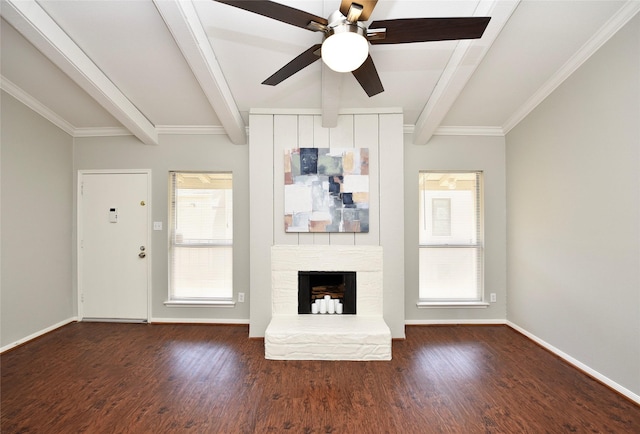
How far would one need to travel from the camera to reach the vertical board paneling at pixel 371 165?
3.27 meters

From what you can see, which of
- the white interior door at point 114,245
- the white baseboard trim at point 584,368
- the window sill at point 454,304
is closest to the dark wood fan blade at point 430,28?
the white baseboard trim at point 584,368

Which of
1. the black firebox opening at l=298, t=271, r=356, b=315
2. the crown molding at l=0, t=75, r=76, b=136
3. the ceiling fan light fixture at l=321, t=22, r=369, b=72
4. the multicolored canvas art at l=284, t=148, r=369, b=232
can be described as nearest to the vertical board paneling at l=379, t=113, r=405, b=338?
the multicolored canvas art at l=284, t=148, r=369, b=232

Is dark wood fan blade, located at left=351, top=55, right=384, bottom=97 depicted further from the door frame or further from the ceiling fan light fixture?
the door frame

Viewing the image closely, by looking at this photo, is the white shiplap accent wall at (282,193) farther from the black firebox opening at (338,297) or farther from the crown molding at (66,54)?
the crown molding at (66,54)

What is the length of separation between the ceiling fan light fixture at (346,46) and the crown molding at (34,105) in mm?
3278

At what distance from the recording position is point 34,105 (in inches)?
124

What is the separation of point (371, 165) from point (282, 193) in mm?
1060

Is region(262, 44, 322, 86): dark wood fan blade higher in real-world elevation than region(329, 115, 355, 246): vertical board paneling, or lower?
higher

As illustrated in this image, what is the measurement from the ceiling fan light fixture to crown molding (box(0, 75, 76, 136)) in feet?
10.8

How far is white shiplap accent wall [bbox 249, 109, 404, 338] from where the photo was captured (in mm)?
3254

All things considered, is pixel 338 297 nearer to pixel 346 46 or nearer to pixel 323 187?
pixel 323 187

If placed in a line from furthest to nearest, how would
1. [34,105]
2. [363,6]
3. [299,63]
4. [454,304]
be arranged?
[454,304], [34,105], [299,63], [363,6]

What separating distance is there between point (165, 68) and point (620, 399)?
182 inches

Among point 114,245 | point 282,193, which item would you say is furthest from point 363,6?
point 114,245
